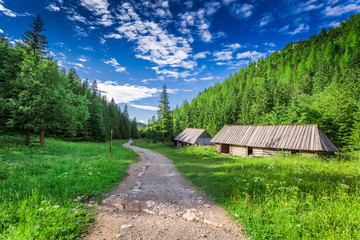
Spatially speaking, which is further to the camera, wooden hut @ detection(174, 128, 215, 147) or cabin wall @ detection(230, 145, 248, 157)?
wooden hut @ detection(174, 128, 215, 147)

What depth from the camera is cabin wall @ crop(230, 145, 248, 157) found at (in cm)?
2257

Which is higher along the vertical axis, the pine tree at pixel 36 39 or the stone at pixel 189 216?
the pine tree at pixel 36 39

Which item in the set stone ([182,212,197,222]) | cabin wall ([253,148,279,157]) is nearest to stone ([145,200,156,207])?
stone ([182,212,197,222])

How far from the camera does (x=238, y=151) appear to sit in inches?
931

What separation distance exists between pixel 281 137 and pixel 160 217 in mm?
21703

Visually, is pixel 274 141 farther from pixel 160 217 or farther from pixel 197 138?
pixel 160 217

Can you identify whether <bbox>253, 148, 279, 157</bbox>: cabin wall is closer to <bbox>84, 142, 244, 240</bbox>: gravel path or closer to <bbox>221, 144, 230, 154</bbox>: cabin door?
<bbox>221, 144, 230, 154</bbox>: cabin door

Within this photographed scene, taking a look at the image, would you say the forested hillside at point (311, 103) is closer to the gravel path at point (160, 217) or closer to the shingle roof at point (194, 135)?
the shingle roof at point (194, 135)

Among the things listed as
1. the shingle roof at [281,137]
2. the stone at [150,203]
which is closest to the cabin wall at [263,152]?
the shingle roof at [281,137]

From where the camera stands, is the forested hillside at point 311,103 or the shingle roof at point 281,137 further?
the forested hillside at point 311,103

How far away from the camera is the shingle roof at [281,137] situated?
16859 mm

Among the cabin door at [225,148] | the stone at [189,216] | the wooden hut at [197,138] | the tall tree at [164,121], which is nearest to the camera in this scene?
the stone at [189,216]

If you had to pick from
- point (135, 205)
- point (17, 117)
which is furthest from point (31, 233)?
point (17, 117)

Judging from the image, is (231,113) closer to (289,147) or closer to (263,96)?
(263,96)
